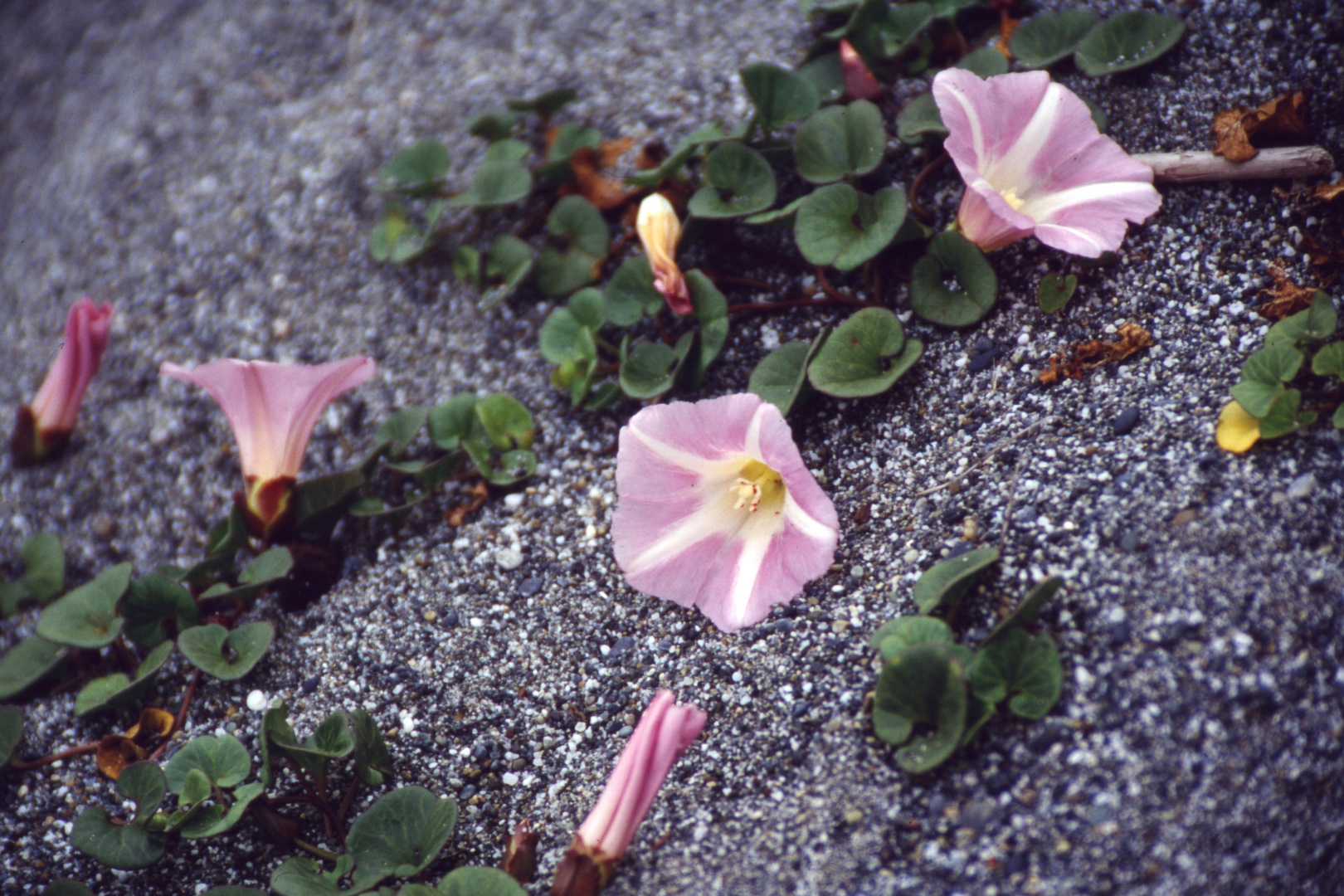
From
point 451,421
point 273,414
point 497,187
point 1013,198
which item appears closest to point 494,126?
point 497,187

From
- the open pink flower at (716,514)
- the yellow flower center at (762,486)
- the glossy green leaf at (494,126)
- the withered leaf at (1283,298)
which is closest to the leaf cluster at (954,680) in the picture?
the open pink flower at (716,514)

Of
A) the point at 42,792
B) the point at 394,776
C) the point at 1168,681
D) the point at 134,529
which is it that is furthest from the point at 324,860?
the point at 1168,681

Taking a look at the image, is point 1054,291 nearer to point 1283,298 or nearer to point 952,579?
point 1283,298

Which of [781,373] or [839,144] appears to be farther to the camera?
[839,144]

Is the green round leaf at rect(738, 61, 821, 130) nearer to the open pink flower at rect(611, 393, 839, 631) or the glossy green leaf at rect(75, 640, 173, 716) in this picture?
the open pink flower at rect(611, 393, 839, 631)

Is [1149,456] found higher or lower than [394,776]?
higher

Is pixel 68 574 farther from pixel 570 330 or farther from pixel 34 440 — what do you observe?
pixel 570 330
